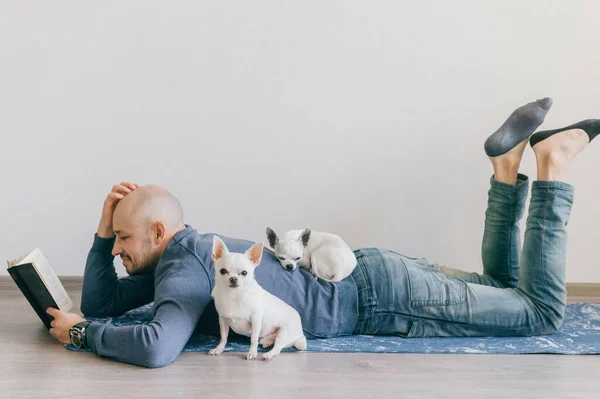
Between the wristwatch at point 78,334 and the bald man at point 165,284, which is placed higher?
the bald man at point 165,284

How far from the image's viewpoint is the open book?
228 cm

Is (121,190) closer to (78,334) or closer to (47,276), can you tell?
(47,276)

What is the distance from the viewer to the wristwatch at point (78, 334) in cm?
218

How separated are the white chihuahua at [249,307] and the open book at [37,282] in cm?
56

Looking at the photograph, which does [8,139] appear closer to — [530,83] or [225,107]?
[225,107]

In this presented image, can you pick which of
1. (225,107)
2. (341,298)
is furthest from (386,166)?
(341,298)

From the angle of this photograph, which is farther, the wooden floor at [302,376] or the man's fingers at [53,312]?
the man's fingers at [53,312]

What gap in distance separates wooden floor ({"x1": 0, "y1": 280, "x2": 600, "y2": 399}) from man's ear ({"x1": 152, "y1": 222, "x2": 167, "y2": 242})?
0.37m

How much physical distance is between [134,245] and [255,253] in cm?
42

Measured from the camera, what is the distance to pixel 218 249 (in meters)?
2.13

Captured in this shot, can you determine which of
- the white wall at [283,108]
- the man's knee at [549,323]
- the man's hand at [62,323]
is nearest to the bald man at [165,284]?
the man's hand at [62,323]

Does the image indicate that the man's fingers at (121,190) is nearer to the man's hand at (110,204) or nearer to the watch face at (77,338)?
the man's hand at (110,204)

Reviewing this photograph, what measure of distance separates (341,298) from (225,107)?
3.57ft

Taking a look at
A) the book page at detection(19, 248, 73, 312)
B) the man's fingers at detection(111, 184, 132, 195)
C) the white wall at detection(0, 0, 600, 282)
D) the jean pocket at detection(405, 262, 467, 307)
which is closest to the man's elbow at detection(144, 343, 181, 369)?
the book page at detection(19, 248, 73, 312)
